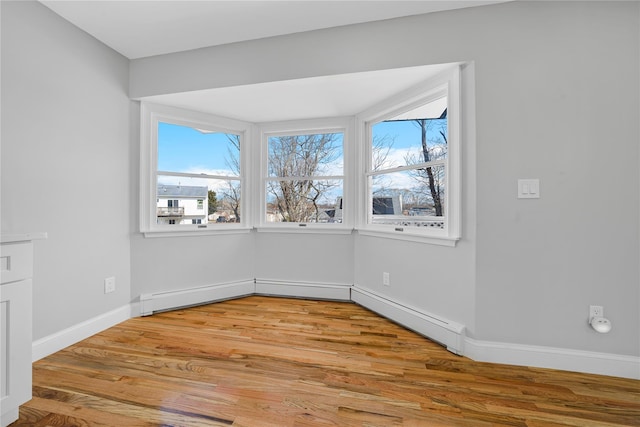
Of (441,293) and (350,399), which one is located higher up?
(441,293)

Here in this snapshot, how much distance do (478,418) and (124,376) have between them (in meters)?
2.03

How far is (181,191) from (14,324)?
193 centimetres

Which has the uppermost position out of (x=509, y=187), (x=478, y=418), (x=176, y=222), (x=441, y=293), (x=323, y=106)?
(x=323, y=106)

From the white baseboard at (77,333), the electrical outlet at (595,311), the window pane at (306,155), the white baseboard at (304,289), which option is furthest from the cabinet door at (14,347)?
the electrical outlet at (595,311)

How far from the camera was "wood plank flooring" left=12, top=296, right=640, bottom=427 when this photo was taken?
4.68 feet

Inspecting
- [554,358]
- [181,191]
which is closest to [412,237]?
[554,358]

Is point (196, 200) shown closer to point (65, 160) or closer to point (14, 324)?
point (65, 160)

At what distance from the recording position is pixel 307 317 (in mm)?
2727

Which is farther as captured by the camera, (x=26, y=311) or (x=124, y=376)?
(x=124, y=376)

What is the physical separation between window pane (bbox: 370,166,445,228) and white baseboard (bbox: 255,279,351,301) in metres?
0.86

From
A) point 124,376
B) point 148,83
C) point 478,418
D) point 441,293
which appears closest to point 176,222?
point 148,83

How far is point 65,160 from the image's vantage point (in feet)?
7.14

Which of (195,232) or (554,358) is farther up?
(195,232)

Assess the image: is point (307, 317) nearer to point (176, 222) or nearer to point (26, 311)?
point (176, 222)
